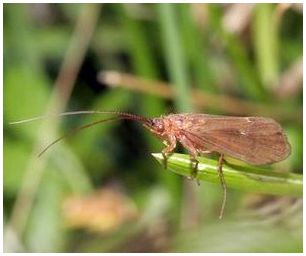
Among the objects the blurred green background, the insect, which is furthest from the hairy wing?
the blurred green background

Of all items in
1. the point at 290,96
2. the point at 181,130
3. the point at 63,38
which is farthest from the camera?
the point at 63,38

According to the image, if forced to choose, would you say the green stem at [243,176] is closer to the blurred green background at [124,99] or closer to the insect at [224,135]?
the insect at [224,135]

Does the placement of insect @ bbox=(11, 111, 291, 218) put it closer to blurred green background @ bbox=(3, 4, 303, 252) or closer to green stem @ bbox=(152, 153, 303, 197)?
green stem @ bbox=(152, 153, 303, 197)

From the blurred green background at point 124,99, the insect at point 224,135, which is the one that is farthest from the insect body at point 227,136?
the blurred green background at point 124,99

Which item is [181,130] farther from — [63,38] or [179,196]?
[63,38]

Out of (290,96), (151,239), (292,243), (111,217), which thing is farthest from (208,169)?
(290,96)
